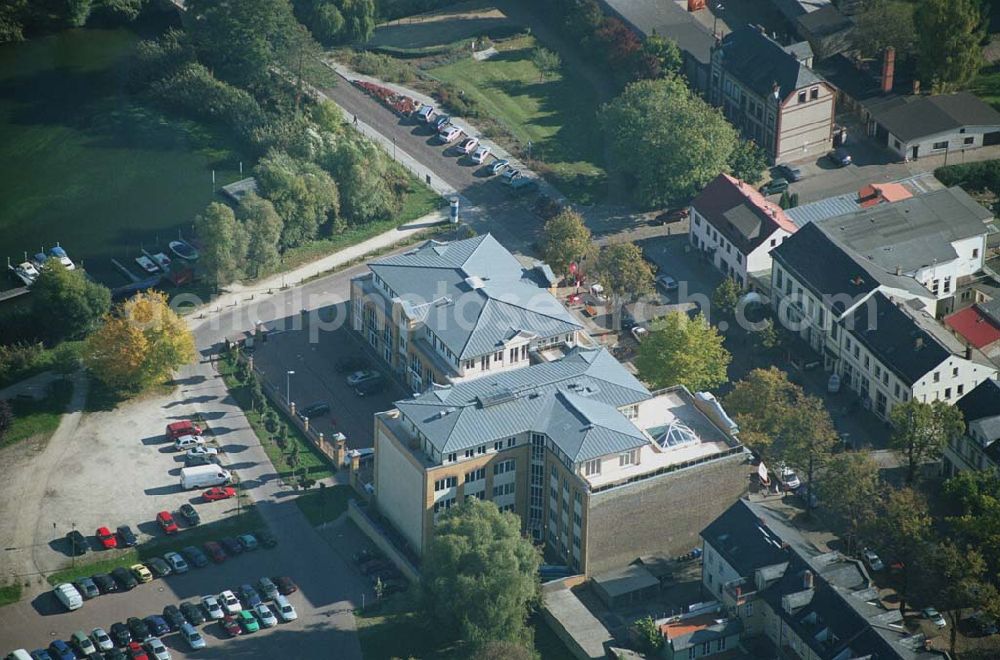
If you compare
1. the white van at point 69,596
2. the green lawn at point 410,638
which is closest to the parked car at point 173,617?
the white van at point 69,596

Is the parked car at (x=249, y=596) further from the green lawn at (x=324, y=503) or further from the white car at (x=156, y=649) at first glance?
the green lawn at (x=324, y=503)

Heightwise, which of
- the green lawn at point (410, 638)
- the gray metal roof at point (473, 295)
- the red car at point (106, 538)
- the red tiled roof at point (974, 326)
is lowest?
the green lawn at point (410, 638)

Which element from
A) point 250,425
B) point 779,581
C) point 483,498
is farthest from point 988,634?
point 250,425

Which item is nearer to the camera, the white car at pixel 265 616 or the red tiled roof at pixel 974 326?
the white car at pixel 265 616

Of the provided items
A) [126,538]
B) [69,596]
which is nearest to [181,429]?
[126,538]

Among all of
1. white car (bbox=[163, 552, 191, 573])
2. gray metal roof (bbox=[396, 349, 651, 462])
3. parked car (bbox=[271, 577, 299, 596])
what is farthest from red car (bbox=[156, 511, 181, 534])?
gray metal roof (bbox=[396, 349, 651, 462])

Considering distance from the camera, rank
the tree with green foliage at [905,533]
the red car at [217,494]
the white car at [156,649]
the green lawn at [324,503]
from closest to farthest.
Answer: the white car at [156,649]
the tree with green foliage at [905,533]
the green lawn at [324,503]
the red car at [217,494]
